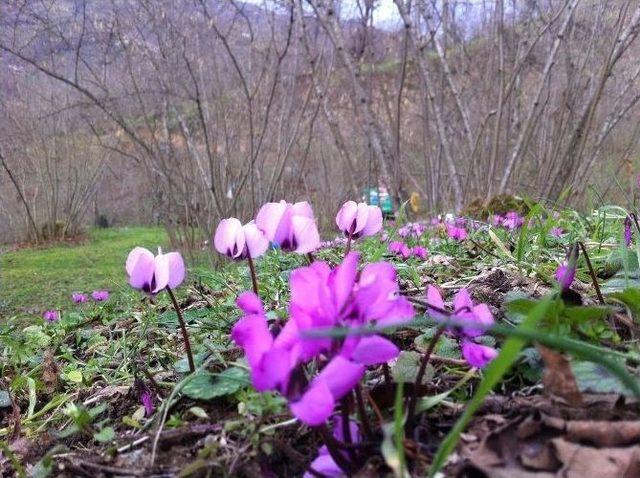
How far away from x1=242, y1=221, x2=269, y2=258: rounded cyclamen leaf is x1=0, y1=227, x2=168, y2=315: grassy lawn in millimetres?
4940

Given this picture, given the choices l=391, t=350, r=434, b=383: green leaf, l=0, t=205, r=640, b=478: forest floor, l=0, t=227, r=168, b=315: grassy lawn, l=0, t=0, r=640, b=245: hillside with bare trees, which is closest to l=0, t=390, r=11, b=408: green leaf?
l=0, t=205, r=640, b=478: forest floor

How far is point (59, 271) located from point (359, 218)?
459 inches

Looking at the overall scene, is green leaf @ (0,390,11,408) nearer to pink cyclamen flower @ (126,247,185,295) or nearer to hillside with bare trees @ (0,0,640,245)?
pink cyclamen flower @ (126,247,185,295)

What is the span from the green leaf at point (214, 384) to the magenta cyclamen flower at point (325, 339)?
0.95 feet

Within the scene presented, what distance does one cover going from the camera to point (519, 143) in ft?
17.0

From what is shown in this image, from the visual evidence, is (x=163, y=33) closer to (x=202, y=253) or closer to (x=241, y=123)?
(x=241, y=123)

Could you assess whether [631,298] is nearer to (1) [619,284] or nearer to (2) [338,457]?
(1) [619,284]

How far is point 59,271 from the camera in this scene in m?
11.8

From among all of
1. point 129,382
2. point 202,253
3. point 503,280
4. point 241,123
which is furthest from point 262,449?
point 241,123

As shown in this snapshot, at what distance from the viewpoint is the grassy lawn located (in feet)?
28.3

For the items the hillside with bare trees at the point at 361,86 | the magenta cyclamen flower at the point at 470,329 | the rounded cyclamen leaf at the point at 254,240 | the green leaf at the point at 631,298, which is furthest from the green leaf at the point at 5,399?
the hillside with bare trees at the point at 361,86

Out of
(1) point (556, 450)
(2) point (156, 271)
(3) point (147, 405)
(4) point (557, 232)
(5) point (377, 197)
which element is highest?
(2) point (156, 271)

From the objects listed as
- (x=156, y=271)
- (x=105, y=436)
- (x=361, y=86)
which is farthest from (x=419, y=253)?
(x=361, y=86)

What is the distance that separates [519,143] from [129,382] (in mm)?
4504
